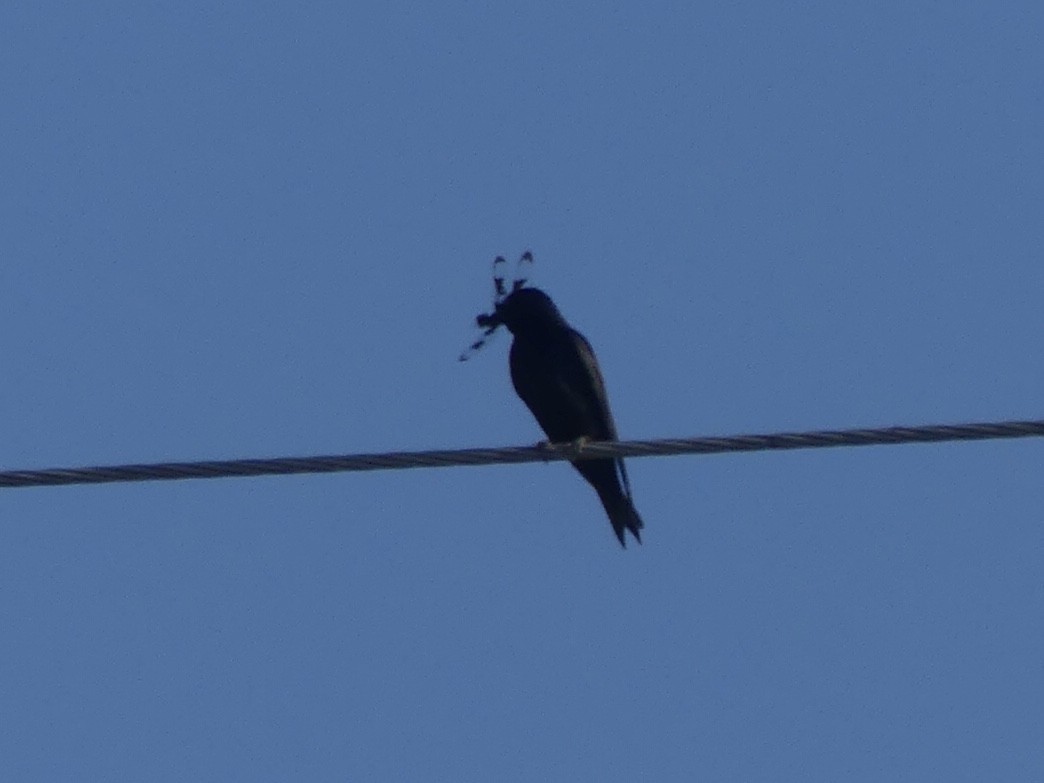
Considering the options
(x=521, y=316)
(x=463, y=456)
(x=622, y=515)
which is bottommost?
(x=463, y=456)

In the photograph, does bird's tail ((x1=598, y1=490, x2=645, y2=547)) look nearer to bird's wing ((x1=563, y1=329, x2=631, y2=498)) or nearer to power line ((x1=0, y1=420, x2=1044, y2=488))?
bird's wing ((x1=563, y1=329, x2=631, y2=498))

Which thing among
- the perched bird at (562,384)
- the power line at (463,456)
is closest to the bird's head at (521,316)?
the perched bird at (562,384)

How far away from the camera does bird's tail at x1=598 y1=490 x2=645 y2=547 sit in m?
9.29

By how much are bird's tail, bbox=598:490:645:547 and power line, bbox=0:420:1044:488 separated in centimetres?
Result: 283

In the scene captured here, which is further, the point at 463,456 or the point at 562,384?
the point at 562,384

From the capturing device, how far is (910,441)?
625cm

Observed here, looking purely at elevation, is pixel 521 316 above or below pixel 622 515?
above

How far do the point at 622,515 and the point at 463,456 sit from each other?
2.97 m

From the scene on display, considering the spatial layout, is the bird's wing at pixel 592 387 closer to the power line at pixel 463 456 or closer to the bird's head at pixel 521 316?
the bird's head at pixel 521 316

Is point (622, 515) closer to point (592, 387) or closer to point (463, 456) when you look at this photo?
point (592, 387)

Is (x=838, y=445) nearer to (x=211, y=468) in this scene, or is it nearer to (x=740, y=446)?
(x=740, y=446)

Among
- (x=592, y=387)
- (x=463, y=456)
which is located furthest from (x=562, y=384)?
(x=463, y=456)

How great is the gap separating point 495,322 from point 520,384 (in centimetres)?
26

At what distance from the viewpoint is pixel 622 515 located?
9320 mm
